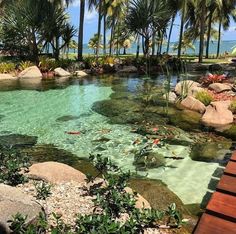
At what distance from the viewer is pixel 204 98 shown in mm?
14312

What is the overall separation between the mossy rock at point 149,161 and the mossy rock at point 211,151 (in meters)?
0.83

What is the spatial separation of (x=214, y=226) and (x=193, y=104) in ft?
32.6

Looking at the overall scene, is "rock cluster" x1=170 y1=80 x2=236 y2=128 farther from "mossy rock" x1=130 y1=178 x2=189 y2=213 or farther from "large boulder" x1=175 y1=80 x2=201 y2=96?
"mossy rock" x1=130 y1=178 x2=189 y2=213

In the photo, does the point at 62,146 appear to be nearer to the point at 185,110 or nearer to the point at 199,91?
the point at 185,110

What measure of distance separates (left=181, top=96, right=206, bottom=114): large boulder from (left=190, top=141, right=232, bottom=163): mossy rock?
375 cm

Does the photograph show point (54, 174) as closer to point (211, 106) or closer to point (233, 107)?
point (211, 106)

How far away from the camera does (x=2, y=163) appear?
635cm

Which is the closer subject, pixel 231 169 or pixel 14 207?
pixel 14 207

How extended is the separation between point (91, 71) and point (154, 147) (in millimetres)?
18562

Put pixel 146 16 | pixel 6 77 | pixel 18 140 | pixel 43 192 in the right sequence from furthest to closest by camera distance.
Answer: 1. pixel 146 16
2. pixel 6 77
3. pixel 18 140
4. pixel 43 192

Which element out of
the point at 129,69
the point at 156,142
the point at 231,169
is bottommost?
the point at 156,142

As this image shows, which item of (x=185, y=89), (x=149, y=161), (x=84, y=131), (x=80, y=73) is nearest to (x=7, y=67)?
(x=80, y=73)

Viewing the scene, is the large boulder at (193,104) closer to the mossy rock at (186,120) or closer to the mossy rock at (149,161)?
the mossy rock at (186,120)

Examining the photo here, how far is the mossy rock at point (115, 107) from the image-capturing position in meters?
13.4
